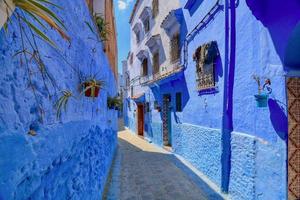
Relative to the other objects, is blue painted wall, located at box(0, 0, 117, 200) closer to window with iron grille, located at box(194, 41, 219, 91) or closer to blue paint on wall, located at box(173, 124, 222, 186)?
blue paint on wall, located at box(173, 124, 222, 186)

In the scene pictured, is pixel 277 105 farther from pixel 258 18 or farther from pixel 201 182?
pixel 201 182

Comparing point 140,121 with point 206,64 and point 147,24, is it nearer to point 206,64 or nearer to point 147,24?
point 147,24

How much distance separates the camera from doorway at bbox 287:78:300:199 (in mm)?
3787

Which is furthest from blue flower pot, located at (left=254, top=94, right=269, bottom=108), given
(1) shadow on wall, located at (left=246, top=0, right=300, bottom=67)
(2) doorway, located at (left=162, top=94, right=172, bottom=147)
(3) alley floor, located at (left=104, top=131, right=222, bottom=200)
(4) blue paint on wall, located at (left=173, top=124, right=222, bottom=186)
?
(2) doorway, located at (left=162, top=94, right=172, bottom=147)

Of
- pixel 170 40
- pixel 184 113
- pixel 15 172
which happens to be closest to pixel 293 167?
pixel 15 172

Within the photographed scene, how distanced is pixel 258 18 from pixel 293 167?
2752 mm

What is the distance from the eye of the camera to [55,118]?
6.64 ft

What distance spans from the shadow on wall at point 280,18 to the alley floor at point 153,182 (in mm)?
3647

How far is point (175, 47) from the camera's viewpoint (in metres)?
10.3

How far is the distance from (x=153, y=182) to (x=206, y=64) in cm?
378

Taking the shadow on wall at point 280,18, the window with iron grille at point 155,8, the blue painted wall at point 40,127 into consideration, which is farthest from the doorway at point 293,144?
the window with iron grille at point 155,8

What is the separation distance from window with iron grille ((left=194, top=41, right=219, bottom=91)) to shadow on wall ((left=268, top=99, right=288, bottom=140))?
7.79 ft

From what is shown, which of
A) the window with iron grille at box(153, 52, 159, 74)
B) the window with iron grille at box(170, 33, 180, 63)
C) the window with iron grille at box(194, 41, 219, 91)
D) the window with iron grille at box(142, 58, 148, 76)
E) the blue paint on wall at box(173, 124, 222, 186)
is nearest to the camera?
the blue paint on wall at box(173, 124, 222, 186)

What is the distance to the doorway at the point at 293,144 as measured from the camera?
12.4 feet
